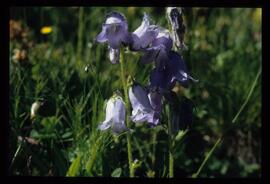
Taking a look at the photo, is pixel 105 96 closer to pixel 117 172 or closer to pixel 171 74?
pixel 117 172

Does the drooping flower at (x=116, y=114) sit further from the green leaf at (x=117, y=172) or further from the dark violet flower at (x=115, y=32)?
the green leaf at (x=117, y=172)

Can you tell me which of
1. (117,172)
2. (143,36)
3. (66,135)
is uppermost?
(143,36)

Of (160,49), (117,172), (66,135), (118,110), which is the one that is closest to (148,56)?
(160,49)

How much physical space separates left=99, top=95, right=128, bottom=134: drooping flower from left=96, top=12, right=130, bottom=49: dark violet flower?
0.16 meters

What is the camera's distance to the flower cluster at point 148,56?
64.5 inches

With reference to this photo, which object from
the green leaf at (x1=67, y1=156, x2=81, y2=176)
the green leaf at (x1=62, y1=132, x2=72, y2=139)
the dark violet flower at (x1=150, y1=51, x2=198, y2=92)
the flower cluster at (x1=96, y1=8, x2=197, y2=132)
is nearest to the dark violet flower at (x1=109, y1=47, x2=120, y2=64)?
the flower cluster at (x1=96, y1=8, x2=197, y2=132)

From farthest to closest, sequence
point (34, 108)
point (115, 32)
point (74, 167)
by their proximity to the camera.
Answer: point (34, 108)
point (74, 167)
point (115, 32)

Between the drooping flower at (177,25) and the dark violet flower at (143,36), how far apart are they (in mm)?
54

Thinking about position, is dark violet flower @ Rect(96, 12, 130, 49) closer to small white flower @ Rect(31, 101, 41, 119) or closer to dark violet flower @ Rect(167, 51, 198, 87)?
dark violet flower @ Rect(167, 51, 198, 87)

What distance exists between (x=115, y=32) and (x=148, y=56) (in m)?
0.12

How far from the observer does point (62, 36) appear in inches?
120

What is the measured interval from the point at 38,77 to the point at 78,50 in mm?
577

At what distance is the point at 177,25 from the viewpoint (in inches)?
65.5

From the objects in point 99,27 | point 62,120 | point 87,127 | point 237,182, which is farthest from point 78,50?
point 237,182
